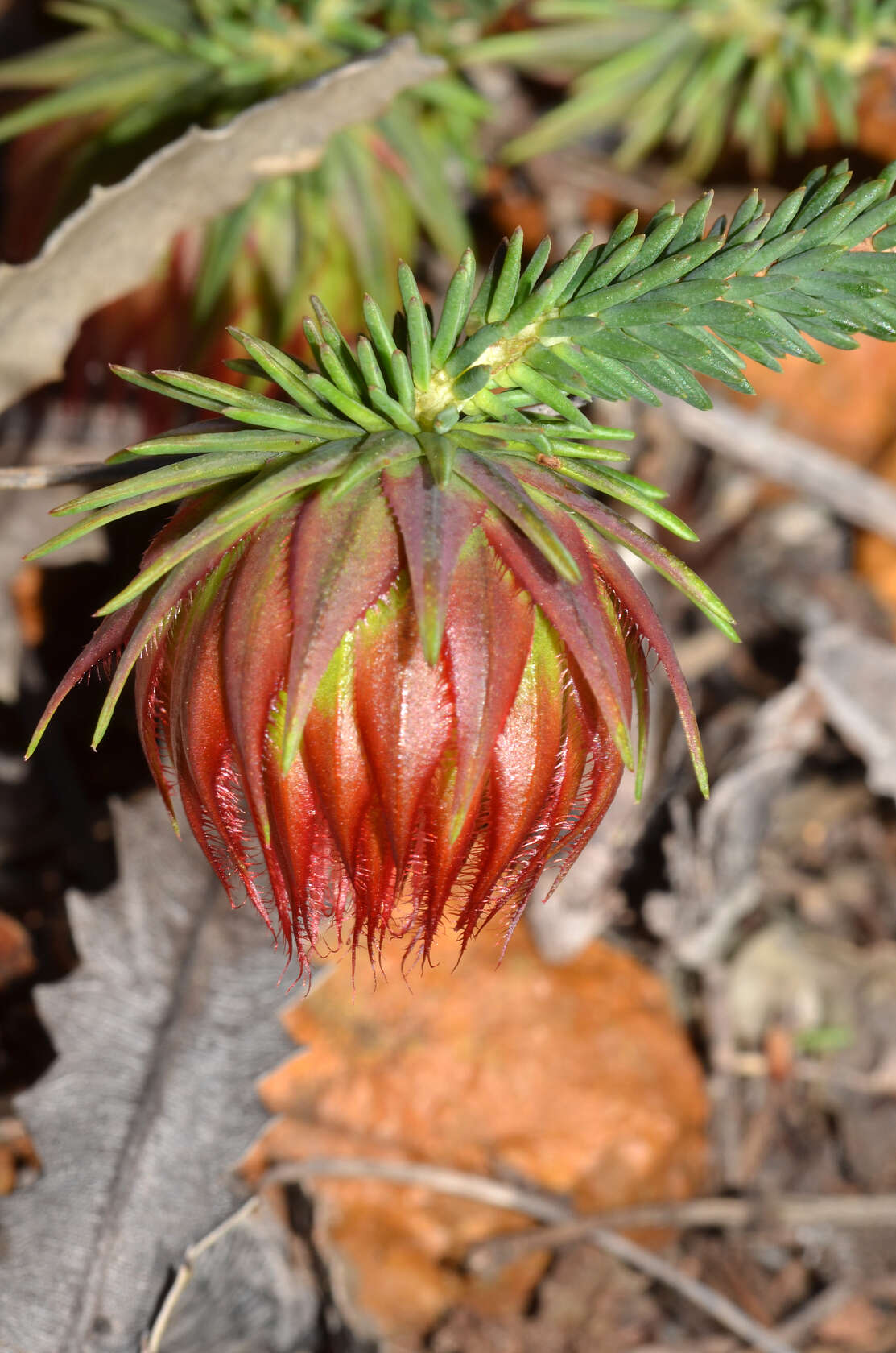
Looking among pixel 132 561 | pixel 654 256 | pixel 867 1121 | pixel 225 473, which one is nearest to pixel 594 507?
pixel 654 256

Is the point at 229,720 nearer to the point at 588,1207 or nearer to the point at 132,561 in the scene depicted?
the point at 132,561

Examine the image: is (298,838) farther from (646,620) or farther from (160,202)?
(160,202)

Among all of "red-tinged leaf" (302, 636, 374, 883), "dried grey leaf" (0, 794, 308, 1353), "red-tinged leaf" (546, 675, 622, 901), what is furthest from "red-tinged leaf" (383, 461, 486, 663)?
"dried grey leaf" (0, 794, 308, 1353)

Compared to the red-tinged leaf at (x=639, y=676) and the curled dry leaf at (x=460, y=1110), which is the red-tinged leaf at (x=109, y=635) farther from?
the curled dry leaf at (x=460, y=1110)

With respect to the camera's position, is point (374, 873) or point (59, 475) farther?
point (59, 475)

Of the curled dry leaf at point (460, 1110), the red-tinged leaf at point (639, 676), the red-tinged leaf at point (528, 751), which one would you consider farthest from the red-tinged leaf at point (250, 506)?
the curled dry leaf at point (460, 1110)

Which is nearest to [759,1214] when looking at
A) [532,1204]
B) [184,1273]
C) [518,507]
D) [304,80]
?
[532,1204]
